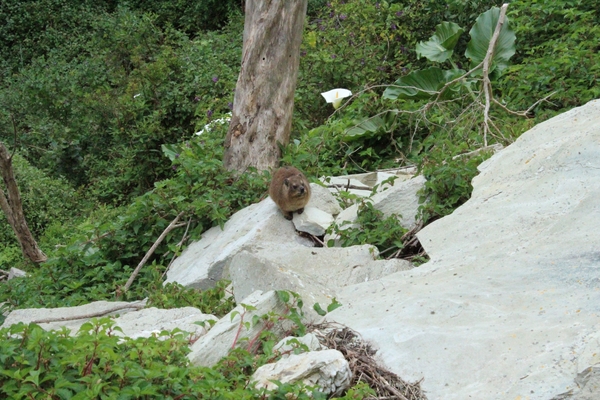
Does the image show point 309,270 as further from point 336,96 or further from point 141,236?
point 336,96

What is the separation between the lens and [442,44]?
10.2m

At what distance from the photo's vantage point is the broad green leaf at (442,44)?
1002cm

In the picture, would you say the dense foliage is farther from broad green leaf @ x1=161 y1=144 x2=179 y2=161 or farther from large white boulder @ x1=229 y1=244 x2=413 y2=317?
large white boulder @ x1=229 y1=244 x2=413 y2=317

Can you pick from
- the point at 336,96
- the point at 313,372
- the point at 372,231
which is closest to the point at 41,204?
the point at 336,96

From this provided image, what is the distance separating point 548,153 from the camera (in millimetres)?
6000

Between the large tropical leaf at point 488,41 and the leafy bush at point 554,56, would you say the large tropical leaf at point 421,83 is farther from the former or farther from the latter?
the leafy bush at point 554,56

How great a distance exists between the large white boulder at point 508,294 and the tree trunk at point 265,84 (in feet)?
9.72

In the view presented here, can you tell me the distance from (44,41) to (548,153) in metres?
15.7

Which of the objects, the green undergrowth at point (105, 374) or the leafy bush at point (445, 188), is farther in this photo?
the leafy bush at point (445, 188)

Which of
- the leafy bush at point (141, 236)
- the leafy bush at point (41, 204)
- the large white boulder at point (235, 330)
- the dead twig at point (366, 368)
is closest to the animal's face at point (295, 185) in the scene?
the leafy bush at point (141, 236)

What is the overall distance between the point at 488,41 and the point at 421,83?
947 mm

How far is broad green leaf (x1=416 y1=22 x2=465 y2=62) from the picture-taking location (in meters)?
10.0

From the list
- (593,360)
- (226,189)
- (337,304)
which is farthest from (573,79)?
(593,360)

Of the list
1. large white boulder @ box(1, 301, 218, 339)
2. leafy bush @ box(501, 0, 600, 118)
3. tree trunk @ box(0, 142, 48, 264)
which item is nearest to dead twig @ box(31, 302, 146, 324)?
large white boulder @ box(1, 301, 218, 339)
